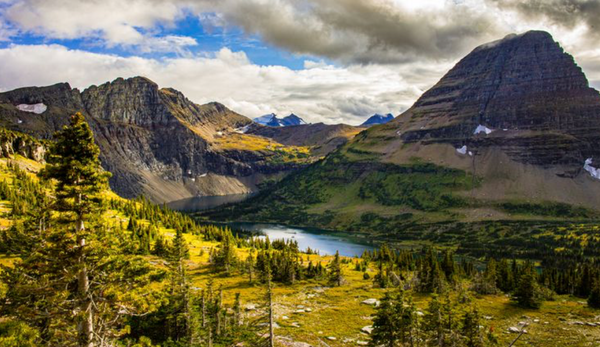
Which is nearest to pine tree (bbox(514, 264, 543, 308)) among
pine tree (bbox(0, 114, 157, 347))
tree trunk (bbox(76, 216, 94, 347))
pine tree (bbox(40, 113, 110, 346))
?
pine tree (bbox(0, 114, 157, 347))

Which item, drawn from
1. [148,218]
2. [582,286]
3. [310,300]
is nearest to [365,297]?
[310,300]

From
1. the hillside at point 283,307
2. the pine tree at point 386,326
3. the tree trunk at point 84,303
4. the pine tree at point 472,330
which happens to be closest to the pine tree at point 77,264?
the tree trunk at point 84,303

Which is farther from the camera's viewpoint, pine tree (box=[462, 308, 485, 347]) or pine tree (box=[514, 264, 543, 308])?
pine tree (box=[514, 264, 543, 308])

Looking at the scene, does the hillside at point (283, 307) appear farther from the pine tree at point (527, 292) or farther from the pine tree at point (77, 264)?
the pine tree at point (527, 292)

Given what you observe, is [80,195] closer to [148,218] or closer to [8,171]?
[148,218]

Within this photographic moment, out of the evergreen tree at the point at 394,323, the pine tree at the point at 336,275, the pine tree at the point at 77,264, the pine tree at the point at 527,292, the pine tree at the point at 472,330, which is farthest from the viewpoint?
the pine tree at the point at 336,275

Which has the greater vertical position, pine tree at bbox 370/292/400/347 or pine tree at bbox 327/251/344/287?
pine tree at bbox 370/292/400/347

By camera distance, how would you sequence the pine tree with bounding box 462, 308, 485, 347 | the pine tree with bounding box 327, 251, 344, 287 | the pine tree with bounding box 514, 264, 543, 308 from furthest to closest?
the pine tree with bounding box 327, 251, 344, 287
the pine tree with bounding box 514, 264, 543, 308
the pine tree with bounding box 462, 308, 485, 347

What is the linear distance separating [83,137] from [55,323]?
950 centimetres

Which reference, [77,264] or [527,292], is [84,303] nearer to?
[77,264]

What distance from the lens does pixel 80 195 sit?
19.8 meters

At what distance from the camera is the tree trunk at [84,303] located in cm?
1908

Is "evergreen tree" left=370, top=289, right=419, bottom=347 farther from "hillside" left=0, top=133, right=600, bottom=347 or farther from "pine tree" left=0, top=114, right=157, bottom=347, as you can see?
"pine tree" left=0, top=114, right=157, bottom=347

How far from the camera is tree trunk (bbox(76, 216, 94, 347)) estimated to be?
1908 centimetres
